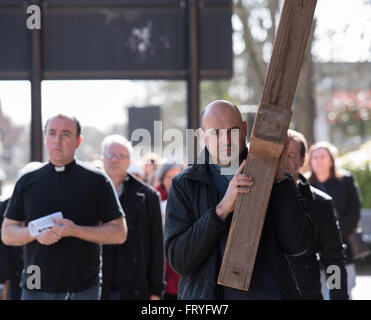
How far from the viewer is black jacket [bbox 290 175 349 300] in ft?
15.5

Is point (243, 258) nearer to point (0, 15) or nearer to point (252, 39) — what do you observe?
point (0, 15)

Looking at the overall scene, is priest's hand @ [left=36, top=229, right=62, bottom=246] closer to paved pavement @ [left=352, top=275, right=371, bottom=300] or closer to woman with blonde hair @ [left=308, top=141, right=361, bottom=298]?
woman with blonde hair @ [left=308, top=141, right=361, bottom=298]

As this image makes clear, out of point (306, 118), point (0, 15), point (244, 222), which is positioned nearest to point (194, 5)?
point (0, 15)

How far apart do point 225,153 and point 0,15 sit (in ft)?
10.3

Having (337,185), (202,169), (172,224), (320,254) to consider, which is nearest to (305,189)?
(320,254)

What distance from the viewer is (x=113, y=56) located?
6.04 metres

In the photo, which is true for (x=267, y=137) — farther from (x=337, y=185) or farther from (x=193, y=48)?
(x=337, y=185)

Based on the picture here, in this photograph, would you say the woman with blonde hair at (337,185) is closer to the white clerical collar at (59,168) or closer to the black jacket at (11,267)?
the black jacket at (11,267)

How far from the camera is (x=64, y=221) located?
4.71 metres

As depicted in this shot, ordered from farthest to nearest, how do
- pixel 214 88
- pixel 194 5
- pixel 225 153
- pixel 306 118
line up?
pixel 214 88
pixel 306 118
pixel 194 5
pixel 225 153

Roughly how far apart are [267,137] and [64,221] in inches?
80.9

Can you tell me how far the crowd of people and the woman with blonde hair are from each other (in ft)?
0.04

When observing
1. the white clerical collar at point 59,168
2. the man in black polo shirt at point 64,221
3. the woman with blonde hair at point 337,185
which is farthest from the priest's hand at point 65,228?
the woman with blonde hair at point 337,185

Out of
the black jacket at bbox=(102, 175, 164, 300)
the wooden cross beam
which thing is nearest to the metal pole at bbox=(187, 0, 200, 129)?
the black jacket at bbox=(102, 175, 164, 300)
